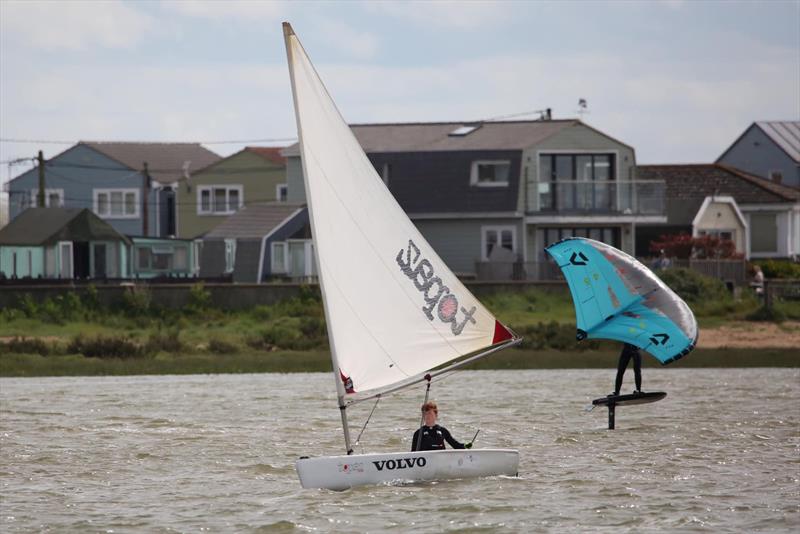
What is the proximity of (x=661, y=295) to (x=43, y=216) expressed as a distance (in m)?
49.1

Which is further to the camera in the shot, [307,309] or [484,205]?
[484,205]

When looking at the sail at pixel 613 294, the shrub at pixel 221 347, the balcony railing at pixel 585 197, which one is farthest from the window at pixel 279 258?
the sail at pixel 613 294

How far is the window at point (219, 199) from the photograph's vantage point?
279 feet

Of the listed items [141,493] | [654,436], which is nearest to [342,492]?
[141,493]

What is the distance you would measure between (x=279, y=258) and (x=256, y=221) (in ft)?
8.42

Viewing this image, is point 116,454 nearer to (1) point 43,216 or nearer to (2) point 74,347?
(2) point 74,347

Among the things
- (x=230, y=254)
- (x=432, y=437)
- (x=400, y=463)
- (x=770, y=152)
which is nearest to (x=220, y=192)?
(x=230, y=254)

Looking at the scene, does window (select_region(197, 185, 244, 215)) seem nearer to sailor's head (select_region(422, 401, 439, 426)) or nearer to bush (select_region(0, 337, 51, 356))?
bush (select_region(0, 337, 51, 356))

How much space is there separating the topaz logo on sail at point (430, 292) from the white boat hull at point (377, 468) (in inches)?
72.1

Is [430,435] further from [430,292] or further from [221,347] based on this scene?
[221,347]

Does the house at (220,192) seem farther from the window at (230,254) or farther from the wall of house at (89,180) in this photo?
the window at (230,254)

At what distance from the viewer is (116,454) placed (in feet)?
89.4

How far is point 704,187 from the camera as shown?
82938 millimetres

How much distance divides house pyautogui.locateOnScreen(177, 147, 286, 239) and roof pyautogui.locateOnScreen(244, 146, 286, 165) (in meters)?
1.20
